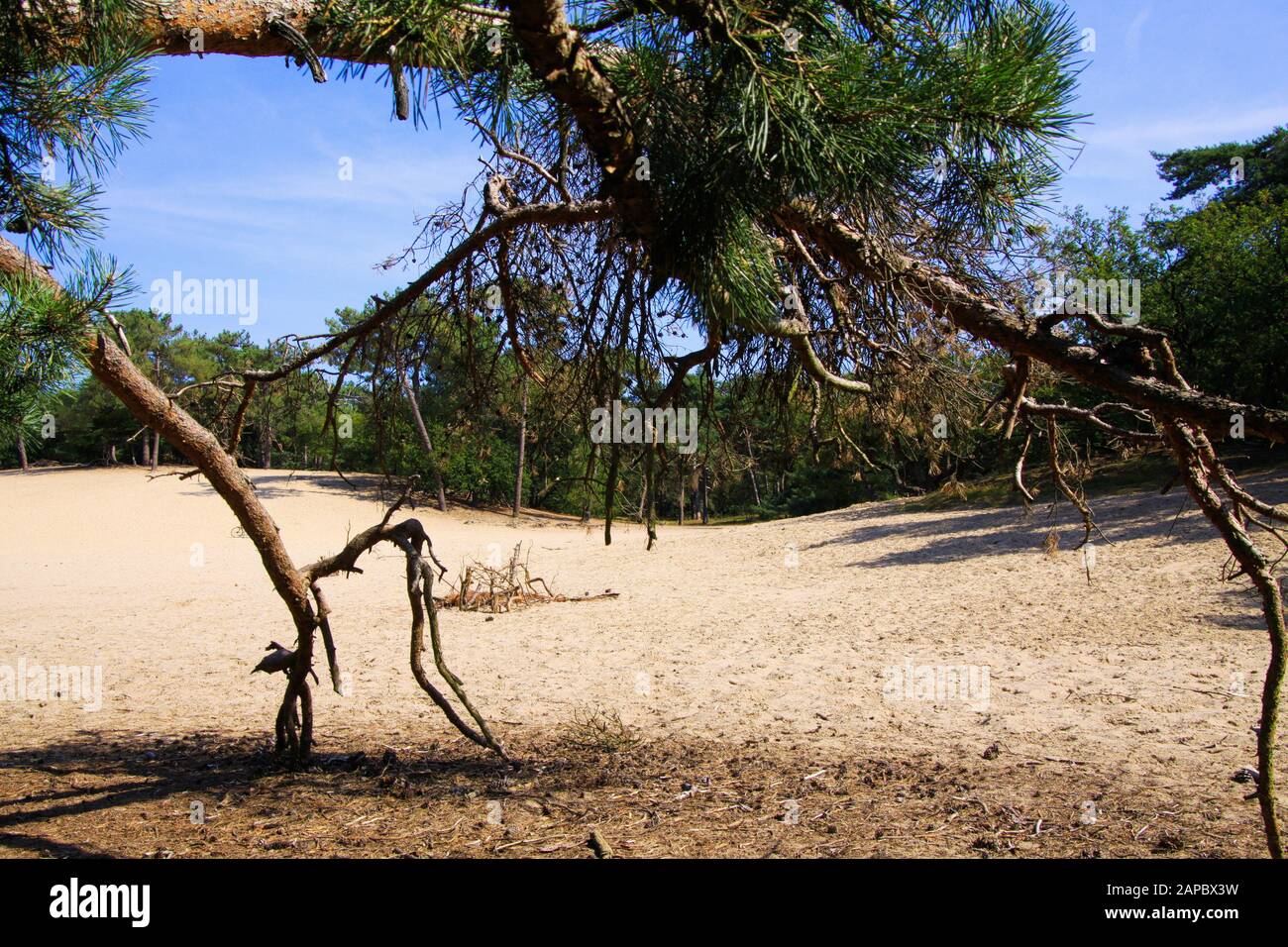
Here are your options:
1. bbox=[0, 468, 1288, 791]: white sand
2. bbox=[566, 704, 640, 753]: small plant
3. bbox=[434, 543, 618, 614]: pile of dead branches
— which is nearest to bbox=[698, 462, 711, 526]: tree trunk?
bbox=[0, 468, 1288, 791]: white sand

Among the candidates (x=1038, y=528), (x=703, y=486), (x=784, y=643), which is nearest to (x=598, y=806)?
(x=703, y=486)

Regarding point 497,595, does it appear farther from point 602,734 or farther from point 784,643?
point 602,734

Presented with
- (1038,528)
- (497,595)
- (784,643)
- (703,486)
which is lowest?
(784,643)

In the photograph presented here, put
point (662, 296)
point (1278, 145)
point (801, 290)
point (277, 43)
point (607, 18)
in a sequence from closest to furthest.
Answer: point (607, 18) < point (277, 43) < point (662, 296) < point (801, 290) < point (1278, 145)

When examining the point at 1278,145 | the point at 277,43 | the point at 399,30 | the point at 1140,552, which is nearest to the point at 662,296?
the point at 399,30

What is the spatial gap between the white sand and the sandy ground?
0.12ft

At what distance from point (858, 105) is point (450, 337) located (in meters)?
2.24

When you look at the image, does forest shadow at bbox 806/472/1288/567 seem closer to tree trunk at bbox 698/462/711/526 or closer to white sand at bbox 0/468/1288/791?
white sand at bbox 0/468/1288/791

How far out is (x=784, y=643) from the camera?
8.40 m

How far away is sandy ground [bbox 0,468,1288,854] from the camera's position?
17.3 ft

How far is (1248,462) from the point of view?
14453mm

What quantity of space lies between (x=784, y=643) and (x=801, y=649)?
34 cm

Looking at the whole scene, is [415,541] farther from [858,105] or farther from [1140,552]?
[1140,552]

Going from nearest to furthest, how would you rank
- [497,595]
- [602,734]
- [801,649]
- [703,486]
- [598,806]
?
[598,806]
[602,734]
[703,486]
[801,649]
[497,595]
